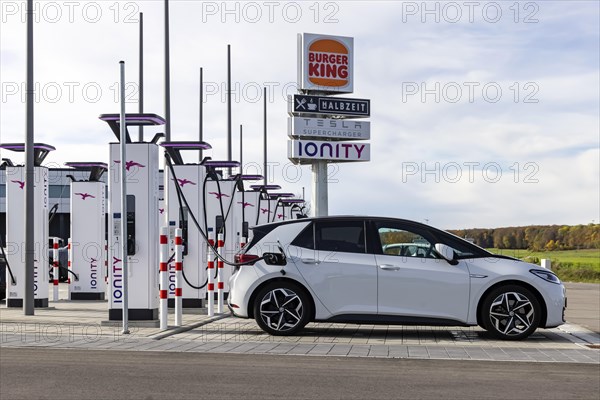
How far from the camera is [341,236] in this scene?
1200cm

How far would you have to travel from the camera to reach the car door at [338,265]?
1166 centimetres

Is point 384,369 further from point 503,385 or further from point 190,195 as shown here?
point 190,195

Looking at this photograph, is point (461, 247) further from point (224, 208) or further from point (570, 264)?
point (570, 264)

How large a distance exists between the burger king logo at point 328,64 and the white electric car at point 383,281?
27328 mm

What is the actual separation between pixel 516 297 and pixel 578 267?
3712 cm

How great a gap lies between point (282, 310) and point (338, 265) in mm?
988

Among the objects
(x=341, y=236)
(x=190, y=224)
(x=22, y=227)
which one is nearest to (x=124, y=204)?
(x=341, y=236)

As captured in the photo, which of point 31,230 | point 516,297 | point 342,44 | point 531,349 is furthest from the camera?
point 342,44

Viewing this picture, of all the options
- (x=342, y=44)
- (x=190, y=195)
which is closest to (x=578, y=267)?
(x=342, y=44)

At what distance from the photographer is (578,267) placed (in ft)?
153

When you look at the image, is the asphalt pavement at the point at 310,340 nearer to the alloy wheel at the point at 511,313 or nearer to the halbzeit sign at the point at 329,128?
the alloy wheel at the point at 511,313

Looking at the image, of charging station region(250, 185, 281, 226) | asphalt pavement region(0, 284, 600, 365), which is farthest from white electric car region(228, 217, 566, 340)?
charging station region(250, 185, 281, 226)

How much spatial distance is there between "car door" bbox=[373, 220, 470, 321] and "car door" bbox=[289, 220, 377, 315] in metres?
0.17

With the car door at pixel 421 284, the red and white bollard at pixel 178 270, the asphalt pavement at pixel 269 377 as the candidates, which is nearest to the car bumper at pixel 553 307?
the car door at pixel 421 284
